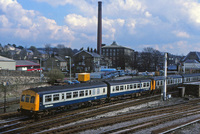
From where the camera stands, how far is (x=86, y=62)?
81.6 meters

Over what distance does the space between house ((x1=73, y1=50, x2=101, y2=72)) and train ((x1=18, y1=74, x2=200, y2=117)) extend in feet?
169

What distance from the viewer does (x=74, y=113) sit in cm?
1980

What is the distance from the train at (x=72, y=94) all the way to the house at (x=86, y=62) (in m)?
51.4

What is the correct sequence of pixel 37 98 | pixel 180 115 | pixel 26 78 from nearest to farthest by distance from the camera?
pixel 37 98, pixel 180 115, pixel 26 78

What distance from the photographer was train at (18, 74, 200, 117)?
17.7 metres

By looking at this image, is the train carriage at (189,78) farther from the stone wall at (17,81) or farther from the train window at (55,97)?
the train window at (55,97)

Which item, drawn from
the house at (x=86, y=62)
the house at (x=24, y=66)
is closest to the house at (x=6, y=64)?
the house at (x=24, y=66)

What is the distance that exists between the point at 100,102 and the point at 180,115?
942cm

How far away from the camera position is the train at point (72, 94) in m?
17.7

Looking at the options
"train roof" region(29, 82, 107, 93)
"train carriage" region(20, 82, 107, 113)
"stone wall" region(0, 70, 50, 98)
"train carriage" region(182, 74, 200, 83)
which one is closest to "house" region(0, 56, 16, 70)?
"stone wall" region(0, 70, 50, 98)

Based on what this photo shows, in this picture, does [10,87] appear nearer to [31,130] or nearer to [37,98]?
[37,98]

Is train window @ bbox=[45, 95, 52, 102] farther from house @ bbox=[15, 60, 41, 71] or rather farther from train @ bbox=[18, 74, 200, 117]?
house @ bbox=[15, 60, 41, 71]

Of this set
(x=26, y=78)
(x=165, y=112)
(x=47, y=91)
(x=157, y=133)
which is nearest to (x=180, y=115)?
(x=165, y=112)

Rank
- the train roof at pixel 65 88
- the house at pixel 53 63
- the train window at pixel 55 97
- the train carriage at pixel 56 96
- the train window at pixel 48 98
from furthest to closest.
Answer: the house at pixel 53 63
the train window at pixel 55 97
the train roof at pixel 65 88
the train window at pixel 48 98
the train carriage at pixel 56 96
